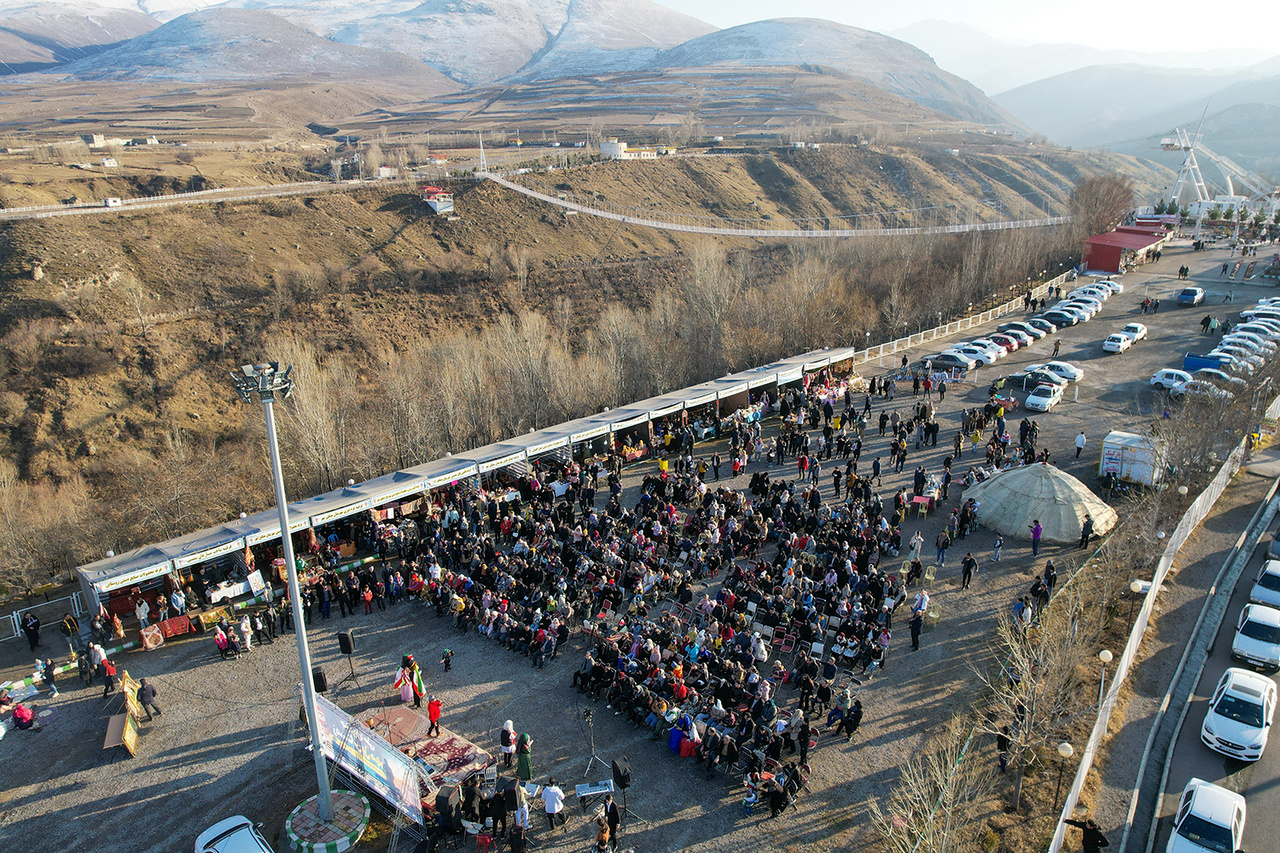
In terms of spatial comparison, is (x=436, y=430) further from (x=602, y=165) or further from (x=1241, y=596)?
(x=602, y=165)

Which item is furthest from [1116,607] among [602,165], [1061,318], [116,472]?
[602,165]

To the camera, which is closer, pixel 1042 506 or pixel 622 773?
pixel 622 773

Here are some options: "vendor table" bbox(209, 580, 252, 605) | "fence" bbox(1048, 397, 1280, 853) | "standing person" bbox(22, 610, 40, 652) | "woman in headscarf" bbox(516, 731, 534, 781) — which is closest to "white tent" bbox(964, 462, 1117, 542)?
"fence" bbox(1048, 397, 1280, 853)

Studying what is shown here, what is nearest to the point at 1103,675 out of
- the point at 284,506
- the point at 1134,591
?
the point at 1134,591

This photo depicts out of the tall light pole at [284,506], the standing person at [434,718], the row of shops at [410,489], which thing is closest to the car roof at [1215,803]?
the standing person at [434,718]

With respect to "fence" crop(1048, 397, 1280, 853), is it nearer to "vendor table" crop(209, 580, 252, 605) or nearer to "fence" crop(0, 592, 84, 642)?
"vendor table" crop(209, 580, 252, 605)

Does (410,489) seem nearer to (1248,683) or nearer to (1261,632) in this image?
(1248,683)

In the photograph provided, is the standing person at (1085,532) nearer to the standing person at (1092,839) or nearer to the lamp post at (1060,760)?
the lamp post at (1060,760)
